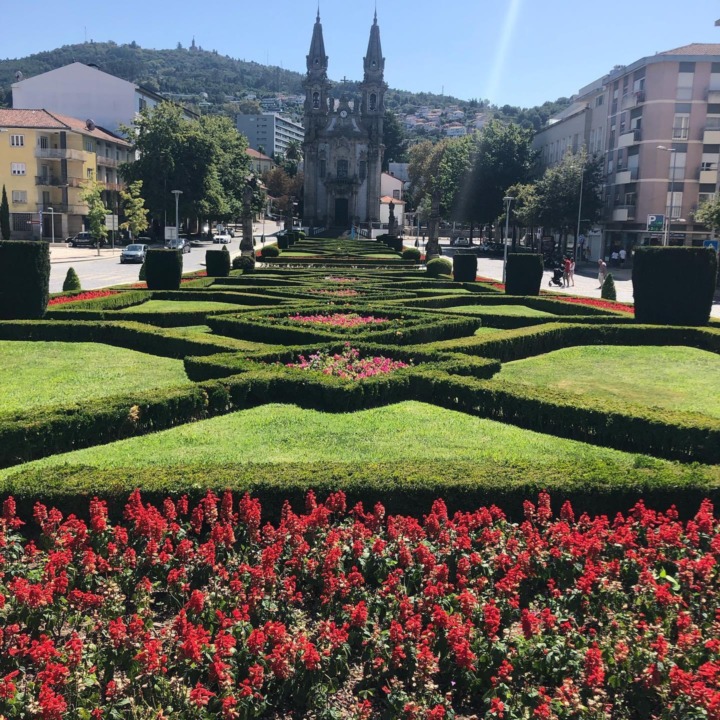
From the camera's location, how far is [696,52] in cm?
5094

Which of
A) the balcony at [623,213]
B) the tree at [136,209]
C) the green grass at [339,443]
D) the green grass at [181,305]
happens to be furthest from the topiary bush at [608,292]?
the tree at [136,209]

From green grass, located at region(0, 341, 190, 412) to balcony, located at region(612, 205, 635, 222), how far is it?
4636cm

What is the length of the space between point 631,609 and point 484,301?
18702 millimetres


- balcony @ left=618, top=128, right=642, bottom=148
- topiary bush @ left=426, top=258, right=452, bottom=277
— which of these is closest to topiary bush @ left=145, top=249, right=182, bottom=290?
topiary bush @ left=426, top=258, right=452, bottom=277

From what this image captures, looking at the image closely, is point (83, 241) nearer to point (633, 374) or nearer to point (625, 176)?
point (625, 176)

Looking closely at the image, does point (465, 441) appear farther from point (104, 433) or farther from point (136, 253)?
point (136, 253)

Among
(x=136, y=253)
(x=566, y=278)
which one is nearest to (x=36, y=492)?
(x=566, y=278)

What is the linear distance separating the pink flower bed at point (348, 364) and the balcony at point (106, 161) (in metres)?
61.2

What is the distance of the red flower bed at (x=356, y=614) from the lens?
4.24m

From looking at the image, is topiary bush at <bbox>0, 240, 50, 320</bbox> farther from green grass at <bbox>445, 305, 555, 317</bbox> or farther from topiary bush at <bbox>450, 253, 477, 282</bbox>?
topiary bush at <bbox>450, 253, 477, 282</bbox>

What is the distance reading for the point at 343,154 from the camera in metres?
86.7

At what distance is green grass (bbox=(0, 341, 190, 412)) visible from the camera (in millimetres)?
11281

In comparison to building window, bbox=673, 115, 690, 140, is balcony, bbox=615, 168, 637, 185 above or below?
below

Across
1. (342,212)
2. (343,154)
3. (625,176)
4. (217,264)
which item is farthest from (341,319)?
(343,154)
